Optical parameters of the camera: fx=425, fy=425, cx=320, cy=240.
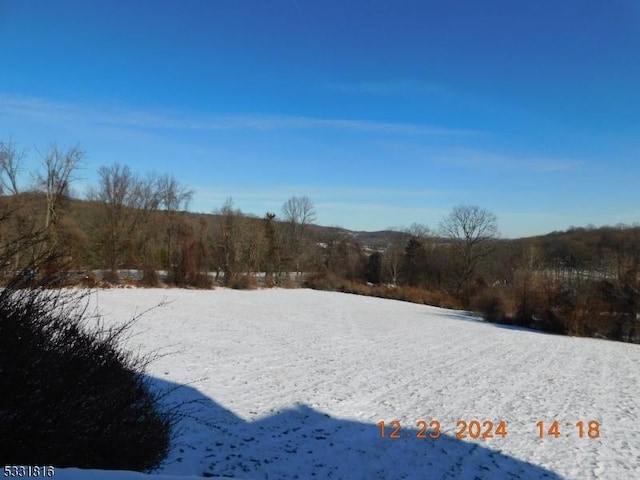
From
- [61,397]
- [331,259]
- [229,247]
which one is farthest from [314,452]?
[331,259]

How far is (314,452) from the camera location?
697cm

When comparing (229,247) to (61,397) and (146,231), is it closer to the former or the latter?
(146,231)

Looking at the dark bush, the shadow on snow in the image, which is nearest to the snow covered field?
the shadow on snow

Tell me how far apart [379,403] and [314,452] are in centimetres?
324

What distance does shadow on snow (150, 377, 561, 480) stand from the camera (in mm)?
6184

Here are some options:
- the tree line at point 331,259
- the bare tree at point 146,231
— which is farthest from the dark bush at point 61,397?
the bare tree at point 146,231

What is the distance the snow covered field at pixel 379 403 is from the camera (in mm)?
6719

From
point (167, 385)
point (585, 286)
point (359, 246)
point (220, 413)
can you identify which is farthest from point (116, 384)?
point (359, 246)

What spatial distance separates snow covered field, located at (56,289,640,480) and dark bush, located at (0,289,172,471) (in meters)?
0.88

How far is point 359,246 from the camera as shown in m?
75.1

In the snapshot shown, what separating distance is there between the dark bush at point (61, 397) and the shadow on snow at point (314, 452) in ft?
4.45

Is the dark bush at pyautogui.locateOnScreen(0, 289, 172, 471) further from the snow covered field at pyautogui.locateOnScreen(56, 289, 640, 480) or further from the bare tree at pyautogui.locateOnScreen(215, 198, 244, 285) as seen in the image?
the bare tree at pyautogui.locateOnScreen(215, 198, 244, 285)

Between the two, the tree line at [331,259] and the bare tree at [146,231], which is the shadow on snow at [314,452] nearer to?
the tree line at [331,259]
